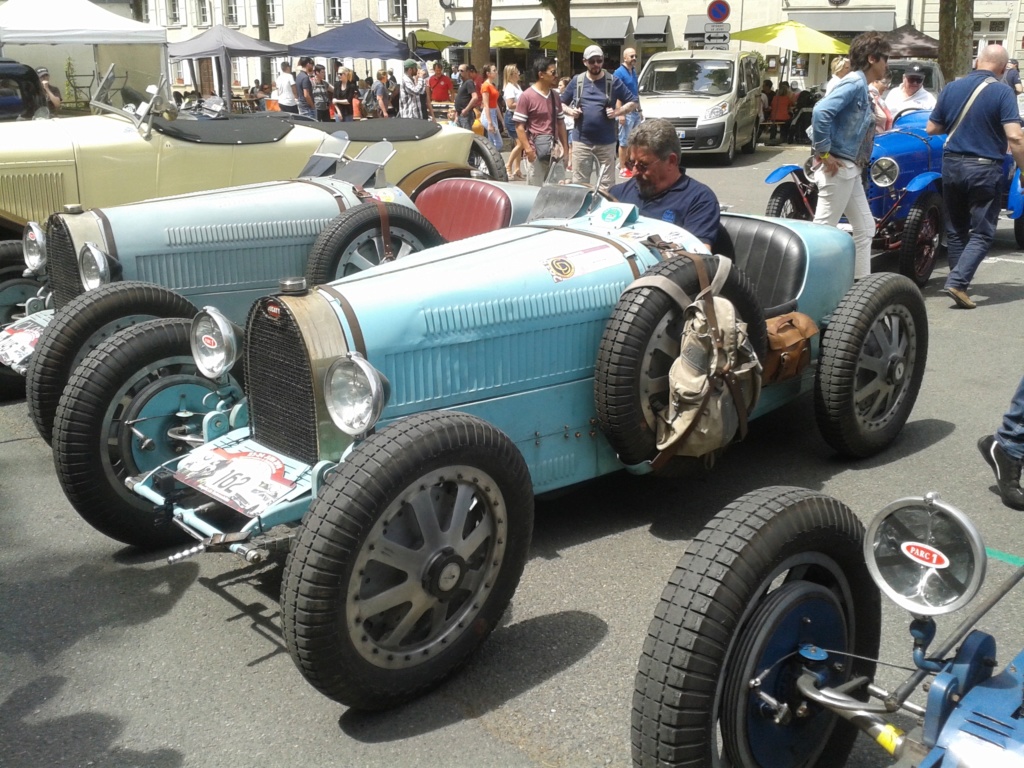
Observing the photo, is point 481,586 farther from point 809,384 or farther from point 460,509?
point 809,384

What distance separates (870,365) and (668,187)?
1260mm

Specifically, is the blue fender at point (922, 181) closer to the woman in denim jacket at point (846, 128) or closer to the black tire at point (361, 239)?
the woman in denim jacket at point (846, 128)

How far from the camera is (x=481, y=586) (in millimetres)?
3232

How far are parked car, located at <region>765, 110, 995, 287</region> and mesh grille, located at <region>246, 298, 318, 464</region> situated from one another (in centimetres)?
522

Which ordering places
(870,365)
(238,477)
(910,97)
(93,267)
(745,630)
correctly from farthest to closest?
(910,97) → (93,267) → (870,365) → (238,477) → (745,630)

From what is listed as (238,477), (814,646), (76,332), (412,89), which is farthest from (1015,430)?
(412,89)

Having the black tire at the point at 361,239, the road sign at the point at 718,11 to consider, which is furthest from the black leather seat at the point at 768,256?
the road sign at the point at 718,11

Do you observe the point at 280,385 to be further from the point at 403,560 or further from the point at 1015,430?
the point at 1015,430

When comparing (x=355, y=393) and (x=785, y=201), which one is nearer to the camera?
(x=355, y=393)

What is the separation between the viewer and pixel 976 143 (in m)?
7.29

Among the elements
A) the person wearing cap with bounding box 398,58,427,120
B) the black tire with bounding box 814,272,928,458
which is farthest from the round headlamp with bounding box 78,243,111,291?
the person wearing cap with bounding box 398,58,427,120

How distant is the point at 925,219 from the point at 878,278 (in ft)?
12.8

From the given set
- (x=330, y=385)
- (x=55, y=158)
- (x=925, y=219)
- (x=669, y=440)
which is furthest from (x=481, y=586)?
(x=925, y=219)

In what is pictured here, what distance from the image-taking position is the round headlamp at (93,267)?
5262mm
